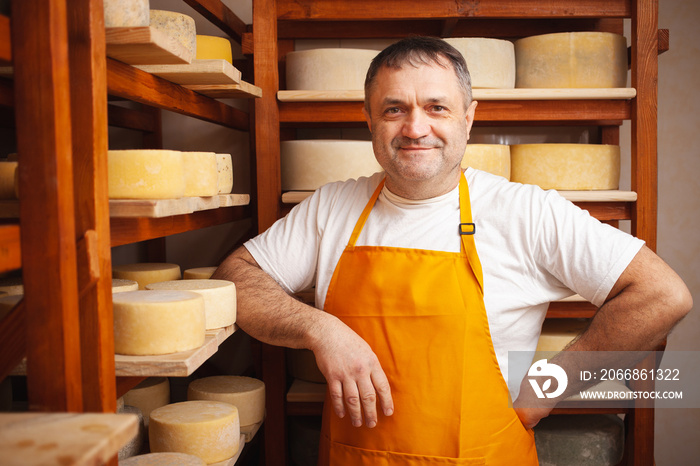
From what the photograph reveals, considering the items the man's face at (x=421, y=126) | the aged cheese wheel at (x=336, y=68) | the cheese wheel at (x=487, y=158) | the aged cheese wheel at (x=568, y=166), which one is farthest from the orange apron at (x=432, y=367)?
the aged cheese wheel at (x=336, y=68)

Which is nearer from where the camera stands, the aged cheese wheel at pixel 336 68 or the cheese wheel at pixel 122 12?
the cheese wheel at pixel 122 12

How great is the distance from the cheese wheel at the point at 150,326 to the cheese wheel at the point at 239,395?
620mm

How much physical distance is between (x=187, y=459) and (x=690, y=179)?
2533mm

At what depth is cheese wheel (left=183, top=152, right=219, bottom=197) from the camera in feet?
5.31

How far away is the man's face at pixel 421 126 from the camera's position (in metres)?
1.72

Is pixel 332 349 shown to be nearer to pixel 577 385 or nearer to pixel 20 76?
pixel 577 385

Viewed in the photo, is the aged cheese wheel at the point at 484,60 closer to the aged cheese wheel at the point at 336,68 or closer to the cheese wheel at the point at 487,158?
the cheese wheel at the point at 487,158

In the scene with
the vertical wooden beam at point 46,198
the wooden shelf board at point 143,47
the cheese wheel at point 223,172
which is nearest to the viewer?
the vertical wooden beam at point 46,198

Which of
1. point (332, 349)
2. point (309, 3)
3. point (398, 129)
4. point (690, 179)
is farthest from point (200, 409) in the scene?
point (690, 179)

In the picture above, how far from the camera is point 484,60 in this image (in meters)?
2.21

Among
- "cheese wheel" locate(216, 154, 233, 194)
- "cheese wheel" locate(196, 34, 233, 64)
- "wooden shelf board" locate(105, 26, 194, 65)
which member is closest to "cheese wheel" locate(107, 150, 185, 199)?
"wooden shelf board" locate(105, 26, 194, 65)

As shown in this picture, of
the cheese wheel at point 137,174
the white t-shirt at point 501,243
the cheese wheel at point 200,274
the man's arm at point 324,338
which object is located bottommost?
the man's arm at point 324,338

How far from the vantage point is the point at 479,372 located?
166 cm

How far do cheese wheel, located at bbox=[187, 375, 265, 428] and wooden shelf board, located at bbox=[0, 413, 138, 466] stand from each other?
3.58ft
